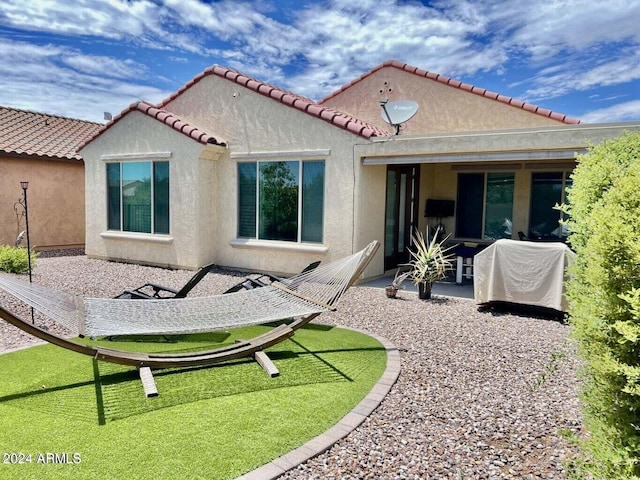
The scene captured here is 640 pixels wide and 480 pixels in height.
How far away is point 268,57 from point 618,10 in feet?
48.4

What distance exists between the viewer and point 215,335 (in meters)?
7.34

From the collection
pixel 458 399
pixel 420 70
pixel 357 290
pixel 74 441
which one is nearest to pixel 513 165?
pixel 420 70

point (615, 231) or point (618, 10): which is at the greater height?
point (618, 10)

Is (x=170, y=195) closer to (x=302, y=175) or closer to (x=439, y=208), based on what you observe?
(x=302, y=175)

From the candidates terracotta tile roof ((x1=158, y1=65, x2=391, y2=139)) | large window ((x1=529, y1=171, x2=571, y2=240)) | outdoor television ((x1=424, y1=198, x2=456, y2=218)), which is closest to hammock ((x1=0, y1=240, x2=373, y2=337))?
terracotta tile roof ((x1=158, y1=65, x2=391, y2=139))

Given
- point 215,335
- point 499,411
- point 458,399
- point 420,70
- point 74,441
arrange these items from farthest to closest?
1. point 420,70
2. point 215,335
3. point 458,399
4. point 499,411
5. point 74,441

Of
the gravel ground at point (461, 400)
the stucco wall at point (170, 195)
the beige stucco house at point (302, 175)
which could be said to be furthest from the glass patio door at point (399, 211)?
the stucco wall at point (170, 195)

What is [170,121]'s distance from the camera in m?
13.3

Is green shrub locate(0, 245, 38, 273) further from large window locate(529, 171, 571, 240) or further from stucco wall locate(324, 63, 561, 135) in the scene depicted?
large window locate(529, 171, 571, 240)

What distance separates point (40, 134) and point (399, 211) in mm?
16023

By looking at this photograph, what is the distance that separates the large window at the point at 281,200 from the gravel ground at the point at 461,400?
3.50 m

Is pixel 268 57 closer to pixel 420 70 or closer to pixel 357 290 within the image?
pixel 420 70

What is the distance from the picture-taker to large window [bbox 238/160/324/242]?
39.3 feet

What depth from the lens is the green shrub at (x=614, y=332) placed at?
2480mm
